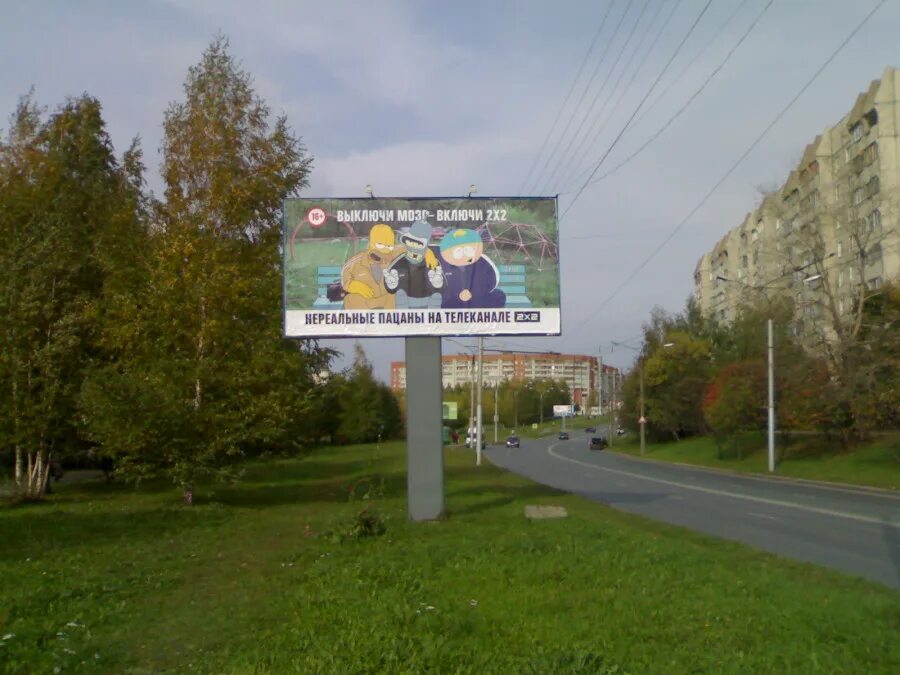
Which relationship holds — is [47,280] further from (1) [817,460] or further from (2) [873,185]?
(2) [873,185]

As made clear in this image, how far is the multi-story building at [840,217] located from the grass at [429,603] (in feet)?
89.8

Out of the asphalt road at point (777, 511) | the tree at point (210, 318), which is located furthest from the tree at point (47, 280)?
the asphalt road at point (777, 511)

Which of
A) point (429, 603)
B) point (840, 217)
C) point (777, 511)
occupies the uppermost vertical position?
point (840, 217)

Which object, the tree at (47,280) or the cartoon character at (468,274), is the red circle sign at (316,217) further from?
the tree at (47,280)

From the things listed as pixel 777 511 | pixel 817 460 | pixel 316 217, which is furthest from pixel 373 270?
pixel 817 460

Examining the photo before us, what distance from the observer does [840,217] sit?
133ft

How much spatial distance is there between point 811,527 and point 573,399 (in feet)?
517

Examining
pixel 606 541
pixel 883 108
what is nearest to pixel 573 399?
pixel 883 108

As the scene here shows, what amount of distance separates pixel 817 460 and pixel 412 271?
102 ft

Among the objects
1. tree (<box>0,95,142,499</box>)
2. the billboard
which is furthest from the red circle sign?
tree (<box>0,95,142,499</box>)

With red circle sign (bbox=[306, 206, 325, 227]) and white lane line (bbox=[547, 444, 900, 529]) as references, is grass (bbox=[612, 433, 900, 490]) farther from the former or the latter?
red circle sign (bbox=[306, 206, 325, 227])

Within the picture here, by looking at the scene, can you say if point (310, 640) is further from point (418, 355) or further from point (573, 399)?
point (573, 399)

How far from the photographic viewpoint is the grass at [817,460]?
34.8 metres

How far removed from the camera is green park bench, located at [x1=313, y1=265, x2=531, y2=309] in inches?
679
